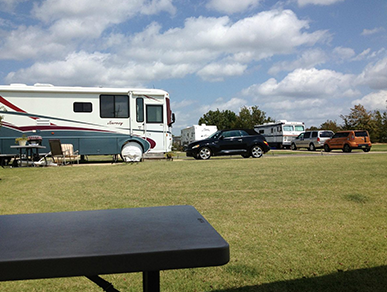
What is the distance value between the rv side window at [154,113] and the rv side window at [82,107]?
2.31 m

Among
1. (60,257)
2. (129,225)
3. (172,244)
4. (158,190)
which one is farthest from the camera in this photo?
(158,190)

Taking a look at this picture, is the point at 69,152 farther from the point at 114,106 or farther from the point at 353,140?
the point at 353,140

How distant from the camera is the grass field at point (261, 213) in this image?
10.4 ft

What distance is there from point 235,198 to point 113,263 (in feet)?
17.8

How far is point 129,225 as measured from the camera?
4.61 feet

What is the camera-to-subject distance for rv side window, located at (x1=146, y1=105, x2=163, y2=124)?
1611 centimetres

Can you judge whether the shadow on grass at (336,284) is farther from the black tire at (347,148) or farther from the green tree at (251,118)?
the green tree at (251,118)

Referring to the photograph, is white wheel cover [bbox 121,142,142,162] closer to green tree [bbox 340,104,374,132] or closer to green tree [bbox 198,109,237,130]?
green tree [bbox 340,104,374,132]

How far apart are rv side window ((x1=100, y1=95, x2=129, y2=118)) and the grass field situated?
5.73 meters

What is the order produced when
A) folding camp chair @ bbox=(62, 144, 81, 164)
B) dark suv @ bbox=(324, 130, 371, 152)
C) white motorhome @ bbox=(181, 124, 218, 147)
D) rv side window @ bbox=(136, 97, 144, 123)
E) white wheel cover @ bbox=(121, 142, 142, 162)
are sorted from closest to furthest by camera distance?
folding camp chair @ bbox=(62, 144, 81, 164) → white wheel cover @ bbox=(121, 142, 142, 162) → rv side window @ bbox=(136, 97, 144, 123) → dark suv @ bbox=(324, 130, 371, 152) → white motorhome @ bbox=(181, 124, 218, 147)

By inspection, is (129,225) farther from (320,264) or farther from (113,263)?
(320,264)

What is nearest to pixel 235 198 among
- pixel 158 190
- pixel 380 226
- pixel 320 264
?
pixel 158 190

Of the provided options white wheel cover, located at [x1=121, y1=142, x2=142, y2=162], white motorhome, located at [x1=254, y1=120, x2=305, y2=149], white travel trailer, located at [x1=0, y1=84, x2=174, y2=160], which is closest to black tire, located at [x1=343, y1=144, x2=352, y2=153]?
white motorhome, located at [x1=254, y1=120, x2=305, y2=149]

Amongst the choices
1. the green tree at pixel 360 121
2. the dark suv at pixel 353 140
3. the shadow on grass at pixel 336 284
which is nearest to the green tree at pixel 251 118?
the green tree at pixel 360 121
